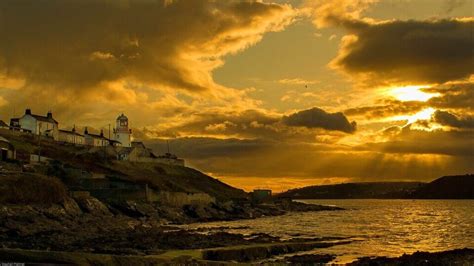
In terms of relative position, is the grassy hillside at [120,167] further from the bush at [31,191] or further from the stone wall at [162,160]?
the bush at [31,191]

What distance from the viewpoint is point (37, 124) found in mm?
140000

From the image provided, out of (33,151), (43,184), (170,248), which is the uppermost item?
(33,151)

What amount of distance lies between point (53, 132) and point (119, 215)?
8259cm

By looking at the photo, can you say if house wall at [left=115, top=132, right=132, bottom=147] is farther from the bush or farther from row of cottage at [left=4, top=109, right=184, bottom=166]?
the bush

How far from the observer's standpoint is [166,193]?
93.8 m

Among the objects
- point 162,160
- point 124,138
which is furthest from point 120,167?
point 124,138

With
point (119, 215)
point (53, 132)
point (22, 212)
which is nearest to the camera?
point (22, 212)

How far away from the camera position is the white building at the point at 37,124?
5453 inches

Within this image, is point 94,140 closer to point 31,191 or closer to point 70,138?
point 70,138

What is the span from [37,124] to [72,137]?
44.5ft

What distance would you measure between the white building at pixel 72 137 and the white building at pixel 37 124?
2228mm

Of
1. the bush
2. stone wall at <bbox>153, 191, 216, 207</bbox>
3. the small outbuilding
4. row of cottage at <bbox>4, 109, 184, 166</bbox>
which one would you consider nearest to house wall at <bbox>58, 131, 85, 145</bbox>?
row of cottage at <bbox>4, 109, 184, 166</bbox>

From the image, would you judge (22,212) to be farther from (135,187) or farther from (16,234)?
(135,187)

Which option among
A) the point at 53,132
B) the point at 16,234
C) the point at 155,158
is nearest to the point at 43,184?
the point at 16,234
